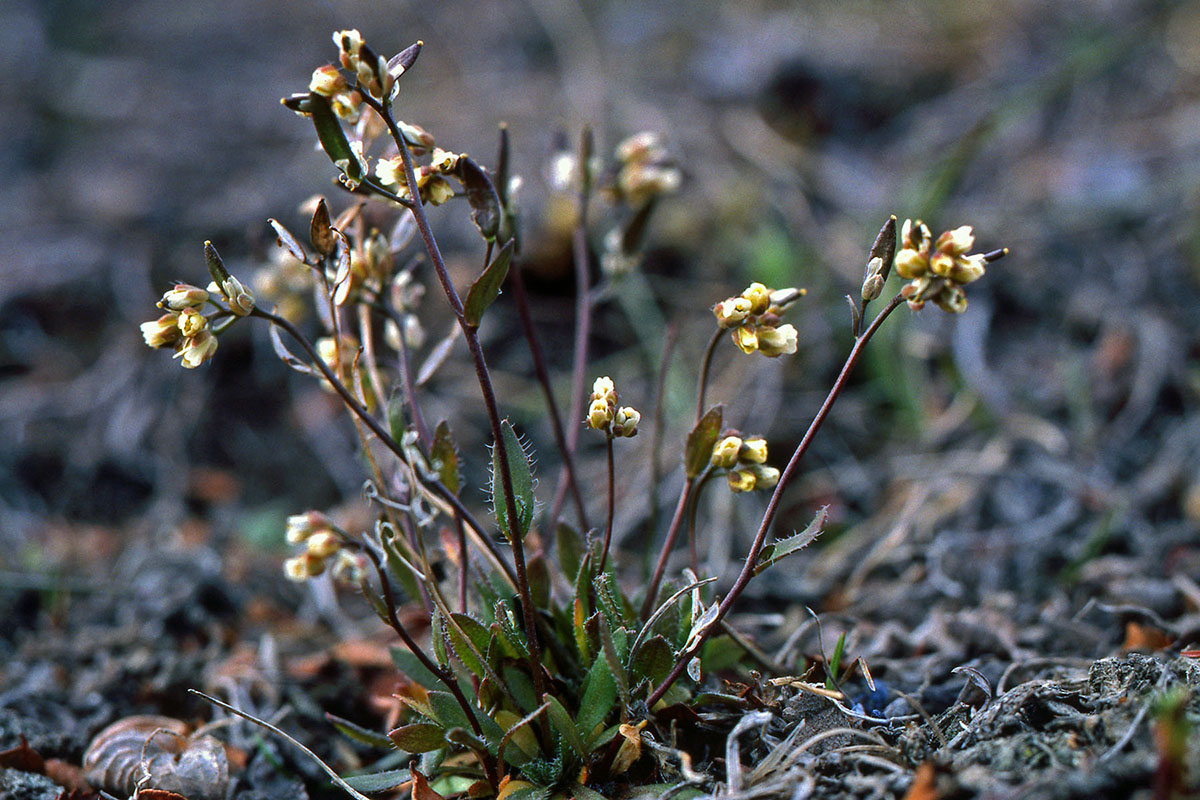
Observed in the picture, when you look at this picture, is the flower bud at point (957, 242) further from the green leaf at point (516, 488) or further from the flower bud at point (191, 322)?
the flower bud at point (191, 322)

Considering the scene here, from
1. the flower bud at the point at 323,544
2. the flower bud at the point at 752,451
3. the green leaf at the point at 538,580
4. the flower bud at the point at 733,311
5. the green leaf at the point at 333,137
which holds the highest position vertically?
the green leaf at the point at 333,137

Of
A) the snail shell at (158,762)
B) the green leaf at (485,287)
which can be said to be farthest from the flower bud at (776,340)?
the snail shell at (158,762)

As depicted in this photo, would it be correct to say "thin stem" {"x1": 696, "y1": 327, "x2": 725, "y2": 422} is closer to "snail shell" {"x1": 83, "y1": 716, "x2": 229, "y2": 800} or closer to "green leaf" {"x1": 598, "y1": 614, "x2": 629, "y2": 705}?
"green leaf" {"x1": 598, "y1": 614, "x2": 629, "y2": 705}

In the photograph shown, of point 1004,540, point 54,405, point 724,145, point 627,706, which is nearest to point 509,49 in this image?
point 724,145

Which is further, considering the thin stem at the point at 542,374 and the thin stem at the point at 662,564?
the thin stem at the point at 542,374

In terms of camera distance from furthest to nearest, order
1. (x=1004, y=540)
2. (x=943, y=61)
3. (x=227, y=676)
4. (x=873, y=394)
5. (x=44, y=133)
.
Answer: (x=44, y=133), (x=943, y=61), (x=873, y=394), (x=1004, y=540), (x=227, y=676)

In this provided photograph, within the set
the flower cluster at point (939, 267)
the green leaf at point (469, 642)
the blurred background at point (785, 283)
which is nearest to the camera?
the flower cluster at point (939, 267)

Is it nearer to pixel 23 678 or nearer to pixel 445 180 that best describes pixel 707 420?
pixel 445 180
